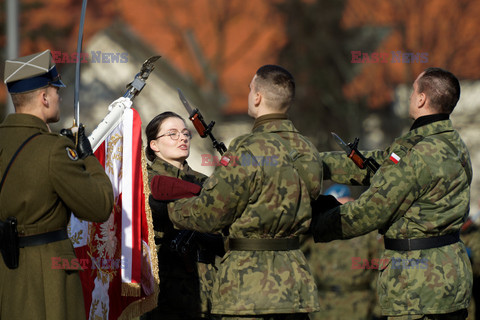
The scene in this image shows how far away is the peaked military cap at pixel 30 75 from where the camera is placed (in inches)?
166

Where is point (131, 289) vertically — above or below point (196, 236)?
below

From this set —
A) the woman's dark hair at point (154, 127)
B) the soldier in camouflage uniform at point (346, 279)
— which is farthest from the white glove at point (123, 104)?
the soldier in camouflage uniform at point (346, 279)

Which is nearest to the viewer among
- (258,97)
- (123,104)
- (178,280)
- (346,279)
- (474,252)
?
(258,97)

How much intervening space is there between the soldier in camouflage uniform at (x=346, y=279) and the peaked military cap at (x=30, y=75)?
418cm

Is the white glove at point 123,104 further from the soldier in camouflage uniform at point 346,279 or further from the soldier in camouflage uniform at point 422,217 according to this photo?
the soldier in camouflage uniform at point 346,279

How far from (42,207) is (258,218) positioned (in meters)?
1.21

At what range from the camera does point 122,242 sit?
504 cm

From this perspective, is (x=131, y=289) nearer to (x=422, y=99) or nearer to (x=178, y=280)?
(x=178, y=280)

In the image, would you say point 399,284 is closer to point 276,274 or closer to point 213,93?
point 276,274

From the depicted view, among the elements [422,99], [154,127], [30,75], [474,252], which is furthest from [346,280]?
[30,75]

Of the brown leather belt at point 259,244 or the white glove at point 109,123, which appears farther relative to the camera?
the white glove at point 109,123

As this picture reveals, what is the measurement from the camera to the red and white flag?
4922 millimetres

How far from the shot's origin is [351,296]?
776cm

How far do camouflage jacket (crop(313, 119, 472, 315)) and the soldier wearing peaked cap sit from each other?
1819 mm
